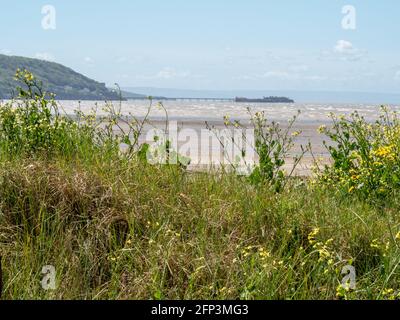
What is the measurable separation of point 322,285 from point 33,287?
180 cm

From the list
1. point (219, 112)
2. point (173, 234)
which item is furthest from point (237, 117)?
point (173, 234)

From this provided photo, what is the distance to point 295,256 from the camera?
4.32 meters

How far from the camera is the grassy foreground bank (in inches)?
A: 157

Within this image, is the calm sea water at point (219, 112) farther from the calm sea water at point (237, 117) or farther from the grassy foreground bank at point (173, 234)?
the grassy foreground bank at point (173, 234)

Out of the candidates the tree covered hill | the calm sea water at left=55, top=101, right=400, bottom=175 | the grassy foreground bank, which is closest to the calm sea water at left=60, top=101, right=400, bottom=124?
the calm sea water at left=55, top=101, right=400, bottom=175

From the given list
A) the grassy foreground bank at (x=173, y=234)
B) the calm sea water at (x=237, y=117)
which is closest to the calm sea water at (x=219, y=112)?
the calm sea water at (x=237, y=117)

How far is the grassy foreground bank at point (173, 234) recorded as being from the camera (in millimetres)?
3992

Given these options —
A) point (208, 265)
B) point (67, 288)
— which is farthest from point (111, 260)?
point (208, 265)

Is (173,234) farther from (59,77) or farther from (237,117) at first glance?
(59,77)

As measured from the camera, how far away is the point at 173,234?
4.63 m

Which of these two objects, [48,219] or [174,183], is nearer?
[48,219]

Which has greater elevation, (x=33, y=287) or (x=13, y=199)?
(x=13, y=199)

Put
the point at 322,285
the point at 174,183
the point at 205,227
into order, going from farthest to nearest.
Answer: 1. the point at 174,183
2. the point at 205,227
3. the point at 322,285

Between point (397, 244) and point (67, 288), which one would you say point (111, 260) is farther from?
point (397, 244)
